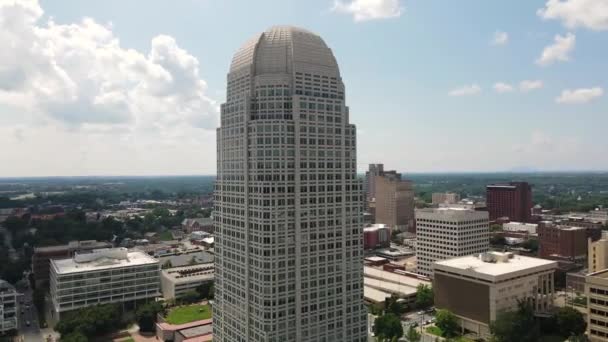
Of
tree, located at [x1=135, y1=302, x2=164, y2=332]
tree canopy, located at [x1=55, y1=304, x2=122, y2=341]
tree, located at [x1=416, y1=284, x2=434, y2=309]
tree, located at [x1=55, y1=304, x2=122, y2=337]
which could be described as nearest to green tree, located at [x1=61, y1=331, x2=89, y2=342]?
tree canopy, located at [x1=55, y1=304, x2=122, y2=341]

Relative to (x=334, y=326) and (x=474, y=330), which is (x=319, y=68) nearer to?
(x=334, y=326)

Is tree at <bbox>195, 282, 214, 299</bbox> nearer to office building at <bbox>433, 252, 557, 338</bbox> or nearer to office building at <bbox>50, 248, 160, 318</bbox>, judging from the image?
office building at <bbox>50, 248, 160, 318</bbox>

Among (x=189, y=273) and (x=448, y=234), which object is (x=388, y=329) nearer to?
(x=448, y=234)

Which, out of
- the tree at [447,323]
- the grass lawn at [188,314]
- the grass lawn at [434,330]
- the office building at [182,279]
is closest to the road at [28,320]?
the grass lawn at [188,314]

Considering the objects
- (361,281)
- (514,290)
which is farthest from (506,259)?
(361,281)

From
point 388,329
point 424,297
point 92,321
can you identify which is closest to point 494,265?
point 424,297

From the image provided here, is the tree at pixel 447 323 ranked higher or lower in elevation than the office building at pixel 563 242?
lower

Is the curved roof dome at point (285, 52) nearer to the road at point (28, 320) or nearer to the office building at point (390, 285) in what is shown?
the office building at point (390, 285)
